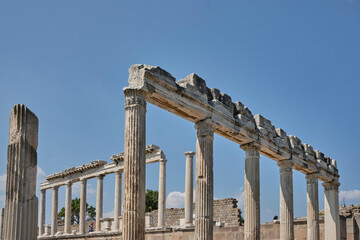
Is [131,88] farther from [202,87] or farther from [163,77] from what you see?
[202,87]

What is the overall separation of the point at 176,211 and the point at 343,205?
40.2 feet

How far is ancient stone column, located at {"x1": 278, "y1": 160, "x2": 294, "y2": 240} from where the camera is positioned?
21.5m

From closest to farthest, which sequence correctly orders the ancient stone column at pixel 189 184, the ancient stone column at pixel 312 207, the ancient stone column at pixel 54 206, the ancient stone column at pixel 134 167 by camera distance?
the ancient stone column at pixel 134 167 → the ancient stone column at pixel 312 207 → the ancient stone column at pixel 189 184 → the ancient stone column at pixel 54 206

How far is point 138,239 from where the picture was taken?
13625mm

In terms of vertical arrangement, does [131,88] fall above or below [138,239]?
above

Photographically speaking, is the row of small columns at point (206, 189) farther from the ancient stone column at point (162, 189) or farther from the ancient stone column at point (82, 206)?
the ancient stone column at point (82, 206)

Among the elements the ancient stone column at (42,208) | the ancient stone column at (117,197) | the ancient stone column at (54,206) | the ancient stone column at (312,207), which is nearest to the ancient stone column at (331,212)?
the ancient stone column at (312,207)

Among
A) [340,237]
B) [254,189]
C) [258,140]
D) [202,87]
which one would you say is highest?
[202,87]

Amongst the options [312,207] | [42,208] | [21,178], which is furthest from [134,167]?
[42,208]

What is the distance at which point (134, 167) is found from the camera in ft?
46.0

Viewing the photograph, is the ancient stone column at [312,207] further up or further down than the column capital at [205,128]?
further down

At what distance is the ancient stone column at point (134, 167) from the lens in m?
13.6

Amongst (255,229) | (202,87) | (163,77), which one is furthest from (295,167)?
(163,77)

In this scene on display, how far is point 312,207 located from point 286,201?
2260mm
